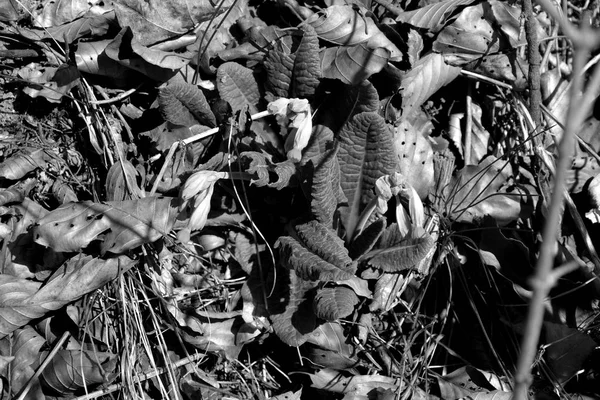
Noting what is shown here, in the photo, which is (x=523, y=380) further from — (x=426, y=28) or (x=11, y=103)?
(x=11, y=103)

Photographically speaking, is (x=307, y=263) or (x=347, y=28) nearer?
(x=307, y=263)

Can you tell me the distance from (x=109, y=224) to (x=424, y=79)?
4.33 ft

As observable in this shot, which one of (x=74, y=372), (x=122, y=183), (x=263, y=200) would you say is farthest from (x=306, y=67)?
(x=74, y=372)

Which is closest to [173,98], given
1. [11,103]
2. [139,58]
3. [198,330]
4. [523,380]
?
[139,58]

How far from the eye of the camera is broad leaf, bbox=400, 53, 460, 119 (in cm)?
236

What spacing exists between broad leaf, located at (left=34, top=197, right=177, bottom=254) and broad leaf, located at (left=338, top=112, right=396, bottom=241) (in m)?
0.63

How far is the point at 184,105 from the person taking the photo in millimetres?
2234

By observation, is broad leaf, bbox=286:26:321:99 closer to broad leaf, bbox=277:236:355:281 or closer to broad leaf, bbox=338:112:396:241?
broad leaf, bbox=338:112:396:241

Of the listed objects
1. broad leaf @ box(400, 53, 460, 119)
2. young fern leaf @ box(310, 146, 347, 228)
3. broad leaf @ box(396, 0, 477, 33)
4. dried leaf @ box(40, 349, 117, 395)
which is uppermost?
broad leaf @ box(396, 0, 477, 33)

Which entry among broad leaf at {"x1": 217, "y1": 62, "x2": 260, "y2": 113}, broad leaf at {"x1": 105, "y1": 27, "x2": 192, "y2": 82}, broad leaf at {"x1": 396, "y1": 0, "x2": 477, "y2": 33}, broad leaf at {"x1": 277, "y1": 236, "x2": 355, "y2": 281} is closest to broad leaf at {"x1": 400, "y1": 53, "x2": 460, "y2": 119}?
broad leaf at {"x1": 396, "y1": 0, "x2": 477, "y2": 33}

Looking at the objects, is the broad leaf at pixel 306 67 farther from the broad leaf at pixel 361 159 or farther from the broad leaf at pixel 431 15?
the broad leaf at pixel 431 15

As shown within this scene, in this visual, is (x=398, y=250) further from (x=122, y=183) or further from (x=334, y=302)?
(x=122, y=183)

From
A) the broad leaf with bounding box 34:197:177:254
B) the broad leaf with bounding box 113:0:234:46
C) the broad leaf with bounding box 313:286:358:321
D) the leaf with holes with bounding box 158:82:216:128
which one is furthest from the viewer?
the broad leaf with bounding box 113:0:234:46

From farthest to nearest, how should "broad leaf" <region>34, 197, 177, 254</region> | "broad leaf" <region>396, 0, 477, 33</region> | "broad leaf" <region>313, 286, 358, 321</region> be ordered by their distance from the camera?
1. "broad leaf" <region>396, 0, 477, 33</region>
2. "broad leaf" <region>34, 197, 177, 254</region>
3. "broad leaf" <region>313, 286, 358, 321</region>
